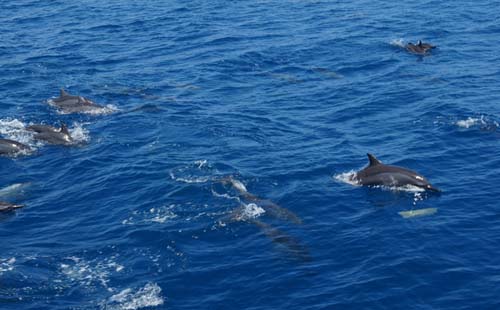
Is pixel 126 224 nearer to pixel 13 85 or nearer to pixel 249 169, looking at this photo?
pixel 249 169

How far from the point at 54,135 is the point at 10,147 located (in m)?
2.48

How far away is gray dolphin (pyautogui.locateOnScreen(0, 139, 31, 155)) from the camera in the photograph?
126 ft

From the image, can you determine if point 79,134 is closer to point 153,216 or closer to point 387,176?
point 153,216

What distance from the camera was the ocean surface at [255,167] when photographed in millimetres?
26500

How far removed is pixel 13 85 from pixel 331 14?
30140 millimetres

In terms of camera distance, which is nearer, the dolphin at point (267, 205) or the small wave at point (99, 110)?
the dolphin at point (267, 205)

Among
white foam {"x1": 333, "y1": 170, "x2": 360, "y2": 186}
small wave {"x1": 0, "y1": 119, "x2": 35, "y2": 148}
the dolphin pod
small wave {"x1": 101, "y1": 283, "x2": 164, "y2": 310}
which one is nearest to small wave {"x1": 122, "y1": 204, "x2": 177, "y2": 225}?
the dolphin pod

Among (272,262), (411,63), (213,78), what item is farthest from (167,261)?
(411,63)

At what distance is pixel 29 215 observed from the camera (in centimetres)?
3241

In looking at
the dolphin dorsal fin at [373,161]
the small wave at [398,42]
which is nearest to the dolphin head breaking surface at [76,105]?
the dolphin dorsal fin at [373,161]

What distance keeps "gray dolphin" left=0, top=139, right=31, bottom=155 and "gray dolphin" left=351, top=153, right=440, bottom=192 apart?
1680 centimetres

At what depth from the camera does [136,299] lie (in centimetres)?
2539

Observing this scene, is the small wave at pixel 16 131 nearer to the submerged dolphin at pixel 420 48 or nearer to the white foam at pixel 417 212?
the white foam at pixel 417 212

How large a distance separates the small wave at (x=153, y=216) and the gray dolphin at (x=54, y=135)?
9272mm
